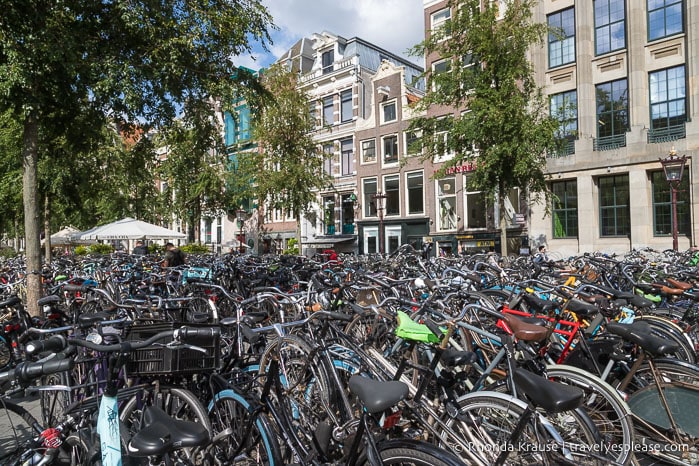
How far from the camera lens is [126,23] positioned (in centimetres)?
538

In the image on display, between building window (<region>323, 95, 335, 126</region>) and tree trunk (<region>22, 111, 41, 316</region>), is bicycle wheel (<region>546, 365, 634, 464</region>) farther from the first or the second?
building window (<region>323, 95, 335, 126</region>)

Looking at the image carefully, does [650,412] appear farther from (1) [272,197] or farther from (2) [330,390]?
(1) [272,197]

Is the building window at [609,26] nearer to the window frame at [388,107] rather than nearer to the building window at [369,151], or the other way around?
the window frame at [388,107]

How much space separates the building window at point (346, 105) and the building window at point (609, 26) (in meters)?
13.7

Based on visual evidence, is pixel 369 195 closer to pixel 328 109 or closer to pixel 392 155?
pixel 392 155

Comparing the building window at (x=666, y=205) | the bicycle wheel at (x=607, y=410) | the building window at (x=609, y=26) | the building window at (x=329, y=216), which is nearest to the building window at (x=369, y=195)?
the building window at (x=329, y=216)

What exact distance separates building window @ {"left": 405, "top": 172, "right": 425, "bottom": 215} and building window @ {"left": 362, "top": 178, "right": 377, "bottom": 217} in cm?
233

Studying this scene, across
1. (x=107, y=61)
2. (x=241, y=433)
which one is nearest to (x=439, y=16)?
(x=107, y=61)

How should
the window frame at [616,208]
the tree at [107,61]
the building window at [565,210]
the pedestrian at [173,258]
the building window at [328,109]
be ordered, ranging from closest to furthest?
the tree at [107,61] < the pedestrian at [173,258] < the window frame at [616,208] < the building window at [565,210] < the building window at [328,109]

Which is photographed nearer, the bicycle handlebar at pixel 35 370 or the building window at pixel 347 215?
the bicycle handlebar at pixel 35 370

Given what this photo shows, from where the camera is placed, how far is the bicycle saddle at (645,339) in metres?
2.60

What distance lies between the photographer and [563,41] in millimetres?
19812

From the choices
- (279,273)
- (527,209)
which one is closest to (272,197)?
(527,209)

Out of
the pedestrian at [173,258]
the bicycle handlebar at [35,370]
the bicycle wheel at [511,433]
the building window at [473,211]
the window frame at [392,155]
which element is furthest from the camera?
the window frame at [392,155]
